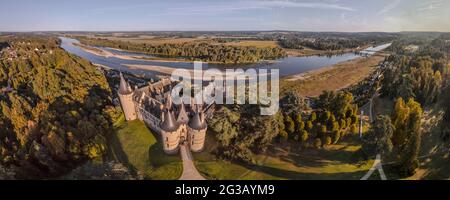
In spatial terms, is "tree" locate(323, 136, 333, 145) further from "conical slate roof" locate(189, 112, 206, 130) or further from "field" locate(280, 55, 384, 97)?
"conical slate roof" locate(189, 112, 206, 130)

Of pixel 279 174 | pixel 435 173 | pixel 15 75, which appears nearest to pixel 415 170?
pixel 435 173

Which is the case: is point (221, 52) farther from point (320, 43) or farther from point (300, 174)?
point (300, 174)

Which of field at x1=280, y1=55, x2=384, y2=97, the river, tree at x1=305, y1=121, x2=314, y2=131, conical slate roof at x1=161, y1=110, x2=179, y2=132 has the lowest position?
tree at x1=305, y1=121, x2=314, y2=131

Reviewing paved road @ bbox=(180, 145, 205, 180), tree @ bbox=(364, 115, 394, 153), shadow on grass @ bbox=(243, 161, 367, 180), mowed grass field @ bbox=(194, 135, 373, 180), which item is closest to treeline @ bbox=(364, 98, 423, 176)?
tree @ bbox=(364, 115, 394, 153)

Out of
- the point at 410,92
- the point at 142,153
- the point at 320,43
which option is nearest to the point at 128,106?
the point at 142,153

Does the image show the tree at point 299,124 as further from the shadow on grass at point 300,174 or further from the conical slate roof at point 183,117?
the conical slate roof at point 183,117

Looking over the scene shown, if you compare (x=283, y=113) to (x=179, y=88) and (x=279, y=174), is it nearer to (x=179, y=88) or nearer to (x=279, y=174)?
(x=279, y=174)

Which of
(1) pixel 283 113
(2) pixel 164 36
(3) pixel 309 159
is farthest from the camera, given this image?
(2) pixel 164 36
